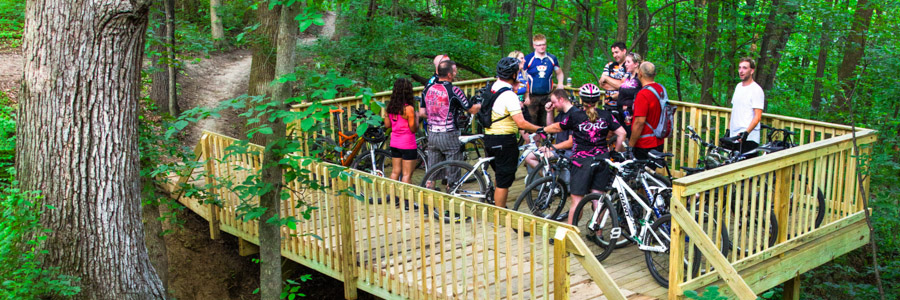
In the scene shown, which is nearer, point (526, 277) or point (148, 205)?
point (526, 277)

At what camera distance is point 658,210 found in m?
6.19

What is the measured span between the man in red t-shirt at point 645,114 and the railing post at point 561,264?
3.06m

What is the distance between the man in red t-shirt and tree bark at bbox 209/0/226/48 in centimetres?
1511

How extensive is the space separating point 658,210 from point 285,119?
3.50 m

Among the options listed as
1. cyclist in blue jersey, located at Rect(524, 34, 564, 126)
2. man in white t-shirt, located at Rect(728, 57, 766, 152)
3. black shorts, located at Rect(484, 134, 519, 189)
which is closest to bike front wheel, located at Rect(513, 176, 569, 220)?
black shorts, located at Rect(484, 134, 519, 189)

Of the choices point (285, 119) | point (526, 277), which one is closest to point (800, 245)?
point (526, 277)

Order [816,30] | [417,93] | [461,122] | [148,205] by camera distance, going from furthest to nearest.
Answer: [816,30]
[417,93]
[461,122]
[148,205]

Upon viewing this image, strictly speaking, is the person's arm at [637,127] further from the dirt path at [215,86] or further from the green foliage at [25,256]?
the dirt path at [215,86]

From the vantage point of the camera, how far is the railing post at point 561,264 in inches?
181

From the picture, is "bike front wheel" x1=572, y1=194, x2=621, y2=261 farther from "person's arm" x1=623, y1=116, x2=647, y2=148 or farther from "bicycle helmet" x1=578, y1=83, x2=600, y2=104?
"person's arm" x1=623, y1=116, x2=647, y2=148

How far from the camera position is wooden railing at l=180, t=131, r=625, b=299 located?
15.7ft

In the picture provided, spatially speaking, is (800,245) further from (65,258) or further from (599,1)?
(599,1)

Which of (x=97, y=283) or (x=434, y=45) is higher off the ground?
(x=434, y=45)

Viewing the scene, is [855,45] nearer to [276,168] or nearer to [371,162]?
[371,162]
